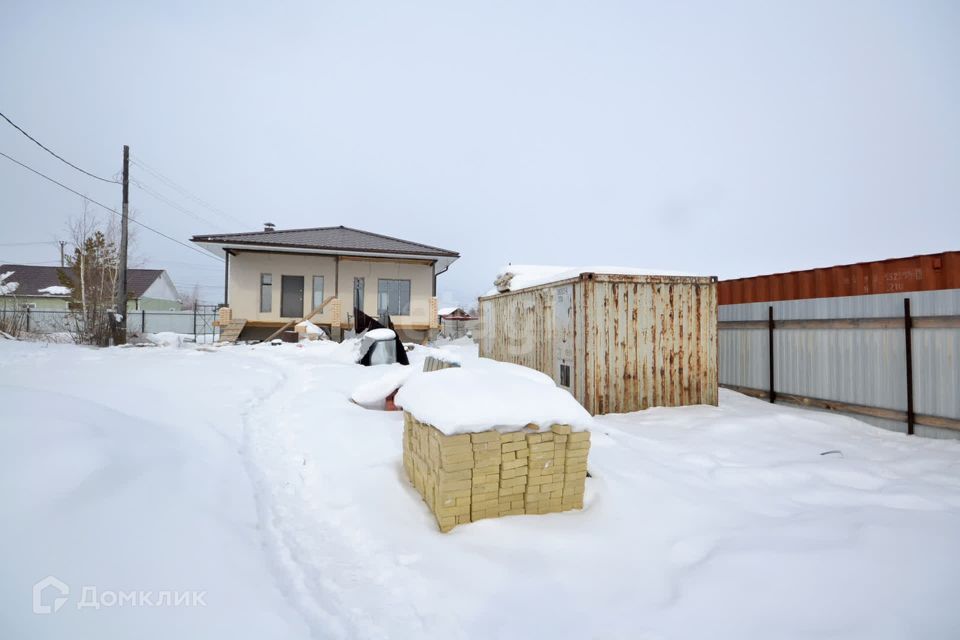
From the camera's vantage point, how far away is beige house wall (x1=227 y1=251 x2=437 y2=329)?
17859 millimetres

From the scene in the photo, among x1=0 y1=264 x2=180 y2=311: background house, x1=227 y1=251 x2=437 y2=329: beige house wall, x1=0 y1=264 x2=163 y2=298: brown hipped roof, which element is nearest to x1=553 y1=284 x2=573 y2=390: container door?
x1=227 y1=251 x2=437 y2=329: beige house wall

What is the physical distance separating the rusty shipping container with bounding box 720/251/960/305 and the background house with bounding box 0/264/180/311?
3755cm

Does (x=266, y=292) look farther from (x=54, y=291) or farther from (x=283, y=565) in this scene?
(x=54, y=291)

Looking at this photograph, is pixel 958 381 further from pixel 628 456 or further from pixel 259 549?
pixel 259 549

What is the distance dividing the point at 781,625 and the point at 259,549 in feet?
10.2

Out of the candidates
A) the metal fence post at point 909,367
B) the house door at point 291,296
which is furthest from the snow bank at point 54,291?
the metal fence post at point 909,367

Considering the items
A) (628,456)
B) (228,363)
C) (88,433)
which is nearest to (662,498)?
(628,456)

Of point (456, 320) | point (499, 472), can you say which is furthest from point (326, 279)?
point (456, 320)

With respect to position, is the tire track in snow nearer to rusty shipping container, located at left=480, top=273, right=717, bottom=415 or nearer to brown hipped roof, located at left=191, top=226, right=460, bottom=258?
rusty shipping container, located at left=480, top=273, right=717, bottom=415

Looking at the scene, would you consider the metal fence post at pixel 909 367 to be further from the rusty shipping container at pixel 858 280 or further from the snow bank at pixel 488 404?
the snow bank at pixel 488 404

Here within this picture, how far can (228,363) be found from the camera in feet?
31.3

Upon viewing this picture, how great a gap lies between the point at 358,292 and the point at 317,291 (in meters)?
1.84

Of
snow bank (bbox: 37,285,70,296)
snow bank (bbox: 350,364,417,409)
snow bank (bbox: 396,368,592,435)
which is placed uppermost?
snow bank (bbox: 37,285,70,296)

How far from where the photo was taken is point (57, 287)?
32.2m
